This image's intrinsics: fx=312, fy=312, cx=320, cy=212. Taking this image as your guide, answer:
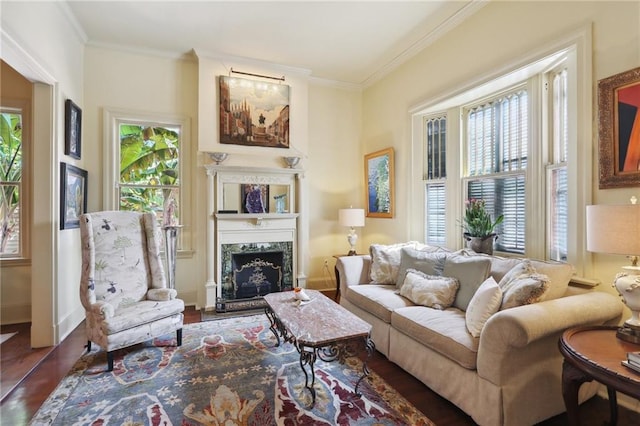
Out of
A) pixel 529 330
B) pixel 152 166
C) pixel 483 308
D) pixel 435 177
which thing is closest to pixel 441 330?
pixel 483 308

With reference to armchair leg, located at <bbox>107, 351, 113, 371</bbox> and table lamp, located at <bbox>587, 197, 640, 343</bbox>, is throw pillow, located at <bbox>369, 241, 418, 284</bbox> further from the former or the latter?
armchair leg, located at <bbox>107, 351, 113, 371</bbox>

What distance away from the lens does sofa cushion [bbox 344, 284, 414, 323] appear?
270 cm

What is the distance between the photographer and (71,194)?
130 inches

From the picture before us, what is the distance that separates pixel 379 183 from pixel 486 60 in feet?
6.84

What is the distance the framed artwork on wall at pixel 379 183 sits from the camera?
443 centimetres

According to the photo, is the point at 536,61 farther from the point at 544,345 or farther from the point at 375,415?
the point at 375,415

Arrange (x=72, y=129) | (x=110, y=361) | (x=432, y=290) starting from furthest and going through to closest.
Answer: (x=72, y=129) → (x=432, y=290) → (x=110, y=361)

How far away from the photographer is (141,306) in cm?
285

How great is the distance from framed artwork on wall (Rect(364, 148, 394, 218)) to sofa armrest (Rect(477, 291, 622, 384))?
105 inches

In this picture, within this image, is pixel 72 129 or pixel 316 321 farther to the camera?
pixel 72 129

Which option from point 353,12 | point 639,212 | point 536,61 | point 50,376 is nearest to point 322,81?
point 353,12

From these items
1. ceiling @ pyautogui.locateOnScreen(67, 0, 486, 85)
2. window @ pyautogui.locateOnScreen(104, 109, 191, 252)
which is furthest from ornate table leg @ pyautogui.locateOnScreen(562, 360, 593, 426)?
window @ pyautogui.locateOnScreen(104, 109, 191, 252)

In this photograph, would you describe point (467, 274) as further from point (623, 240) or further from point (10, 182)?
point (10, 182)

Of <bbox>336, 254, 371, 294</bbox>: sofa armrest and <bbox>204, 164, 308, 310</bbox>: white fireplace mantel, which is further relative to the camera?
<bbox>204, 164, 308, 310</bbox>: white fireplace mantel
